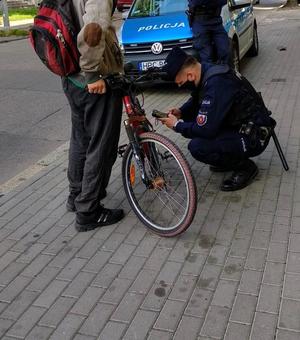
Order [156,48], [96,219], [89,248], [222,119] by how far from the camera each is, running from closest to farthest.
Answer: [89,248]
[96,219]
[222,119]
[156,48]

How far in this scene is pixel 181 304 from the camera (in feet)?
9.59

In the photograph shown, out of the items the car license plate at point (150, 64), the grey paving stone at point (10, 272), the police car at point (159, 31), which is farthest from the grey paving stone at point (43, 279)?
the car license plate at point (150, 64)

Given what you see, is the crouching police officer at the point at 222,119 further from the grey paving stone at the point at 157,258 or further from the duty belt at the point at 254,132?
the grey paving stone at the point at 157,258

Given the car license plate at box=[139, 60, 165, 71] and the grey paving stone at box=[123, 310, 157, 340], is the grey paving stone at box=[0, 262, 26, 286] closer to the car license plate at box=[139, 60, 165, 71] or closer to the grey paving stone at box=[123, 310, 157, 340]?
the grey paving stone at box=[123, 310, 157, 340]

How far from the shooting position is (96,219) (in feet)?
12.7

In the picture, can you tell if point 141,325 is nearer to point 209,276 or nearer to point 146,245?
point 209,276

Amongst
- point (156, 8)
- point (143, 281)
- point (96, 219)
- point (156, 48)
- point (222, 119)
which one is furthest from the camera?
point (156, 8)

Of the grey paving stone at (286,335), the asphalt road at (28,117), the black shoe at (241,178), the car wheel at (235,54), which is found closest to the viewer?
the grey paving stone at (286,335)

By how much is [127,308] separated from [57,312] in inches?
16.2

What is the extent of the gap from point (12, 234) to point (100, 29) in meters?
1.73

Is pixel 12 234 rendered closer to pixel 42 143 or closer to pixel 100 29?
pixel 100 29

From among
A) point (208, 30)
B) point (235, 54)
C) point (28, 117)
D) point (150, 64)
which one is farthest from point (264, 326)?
point (235, 54)

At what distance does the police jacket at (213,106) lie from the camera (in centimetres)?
391

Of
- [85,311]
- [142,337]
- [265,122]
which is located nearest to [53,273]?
[85,311]
